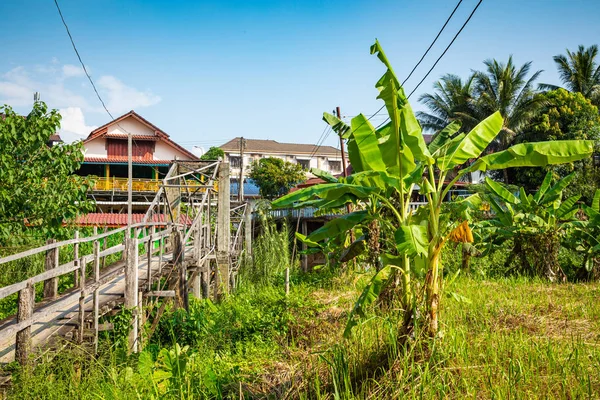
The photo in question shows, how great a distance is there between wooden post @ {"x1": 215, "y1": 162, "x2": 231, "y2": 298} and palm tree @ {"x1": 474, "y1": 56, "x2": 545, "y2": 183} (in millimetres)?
17839

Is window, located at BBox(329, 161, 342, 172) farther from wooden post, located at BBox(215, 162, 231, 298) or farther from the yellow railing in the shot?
wooden post, located at BBox(215, 162, 231, 298)

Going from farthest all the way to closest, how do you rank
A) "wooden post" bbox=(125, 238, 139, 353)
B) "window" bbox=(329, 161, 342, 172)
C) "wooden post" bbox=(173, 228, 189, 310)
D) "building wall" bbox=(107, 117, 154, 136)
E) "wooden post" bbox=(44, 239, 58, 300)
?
"window" bbox=(329, 161, 342, 172) < "building wall" bbox=(107, 117, 154, 136) < "wooden post" bbox=(173, 228, 189, 310) < "wooden post" bbox=(44, 239, 58, 300) < "wooden post" bbox=(125, 238, 139, 353)

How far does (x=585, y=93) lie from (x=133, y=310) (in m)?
27.8

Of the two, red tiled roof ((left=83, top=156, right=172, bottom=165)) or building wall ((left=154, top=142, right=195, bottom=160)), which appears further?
building wall ((left=154, top=142, right=195, bottom=160))

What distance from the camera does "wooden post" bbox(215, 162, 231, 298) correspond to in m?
11.5

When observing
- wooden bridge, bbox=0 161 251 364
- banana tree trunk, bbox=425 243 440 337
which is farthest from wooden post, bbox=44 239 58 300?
banana tree trunk, bbox=425 243 440 337

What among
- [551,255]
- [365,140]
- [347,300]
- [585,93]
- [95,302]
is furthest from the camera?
[585,93]

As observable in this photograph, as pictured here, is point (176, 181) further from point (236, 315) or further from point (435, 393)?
point (435, 393)

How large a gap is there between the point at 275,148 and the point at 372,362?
4539 centimetres

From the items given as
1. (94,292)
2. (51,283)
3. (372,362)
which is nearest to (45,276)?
(94,292)

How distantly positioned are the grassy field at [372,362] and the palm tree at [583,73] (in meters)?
23.6

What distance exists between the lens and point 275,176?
108ft

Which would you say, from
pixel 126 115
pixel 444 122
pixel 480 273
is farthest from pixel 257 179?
pixel 480 273

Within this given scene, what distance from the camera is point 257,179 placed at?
3397cm
